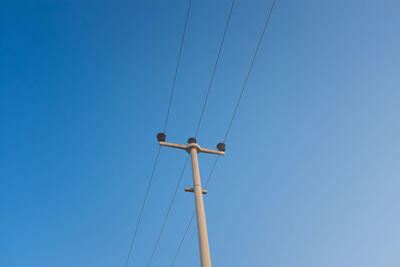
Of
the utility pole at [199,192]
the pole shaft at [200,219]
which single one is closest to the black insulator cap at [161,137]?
the utility pole at [199,192]

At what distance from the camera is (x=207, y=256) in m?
8.17

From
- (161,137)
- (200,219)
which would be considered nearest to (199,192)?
(200,219)

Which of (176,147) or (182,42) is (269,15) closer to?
(182,42)

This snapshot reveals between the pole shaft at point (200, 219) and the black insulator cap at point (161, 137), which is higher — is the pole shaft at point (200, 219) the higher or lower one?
Answer: the lower one

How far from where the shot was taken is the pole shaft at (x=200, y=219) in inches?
321

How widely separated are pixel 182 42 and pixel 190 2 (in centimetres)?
173

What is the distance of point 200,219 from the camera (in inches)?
348

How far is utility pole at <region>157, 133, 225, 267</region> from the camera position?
8234 mm

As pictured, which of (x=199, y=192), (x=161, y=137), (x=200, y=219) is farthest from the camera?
(x=161, y=137)

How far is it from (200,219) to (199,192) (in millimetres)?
859

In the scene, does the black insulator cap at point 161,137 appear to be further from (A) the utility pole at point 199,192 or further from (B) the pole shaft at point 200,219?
(B) the pole shaft at point 200,219

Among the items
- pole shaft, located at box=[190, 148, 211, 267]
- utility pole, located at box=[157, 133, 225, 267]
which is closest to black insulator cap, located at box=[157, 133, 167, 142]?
utility pole, located at box=[157, 133, 225, 267]

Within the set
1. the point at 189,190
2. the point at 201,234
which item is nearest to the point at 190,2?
the point at 189,190

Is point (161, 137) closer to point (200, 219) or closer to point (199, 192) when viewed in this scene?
point (199, 192)
